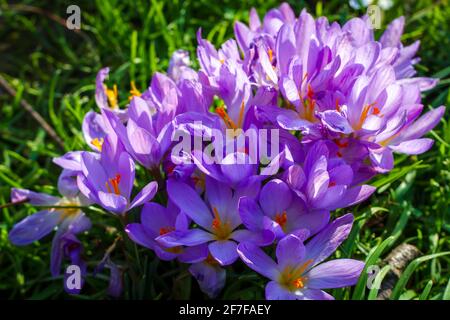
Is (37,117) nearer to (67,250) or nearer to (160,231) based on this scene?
(67,250)

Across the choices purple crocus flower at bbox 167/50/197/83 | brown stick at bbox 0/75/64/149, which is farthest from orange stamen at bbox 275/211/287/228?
brown stick at bbox 0/75/64/149

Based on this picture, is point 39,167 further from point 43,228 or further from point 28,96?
point 43,228

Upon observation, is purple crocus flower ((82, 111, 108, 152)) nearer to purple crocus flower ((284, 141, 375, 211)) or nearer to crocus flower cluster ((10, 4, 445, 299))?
crocus flower cluster ((10, 4, 445, 299))

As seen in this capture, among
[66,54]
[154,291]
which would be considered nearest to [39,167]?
[66,54]

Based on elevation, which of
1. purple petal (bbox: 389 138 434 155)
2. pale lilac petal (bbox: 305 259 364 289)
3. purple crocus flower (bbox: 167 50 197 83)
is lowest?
pale lilac petal (bbox: 305 259 364 289)

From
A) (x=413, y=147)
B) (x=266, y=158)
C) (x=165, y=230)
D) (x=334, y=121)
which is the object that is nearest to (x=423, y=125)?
(x=413, y=147)
